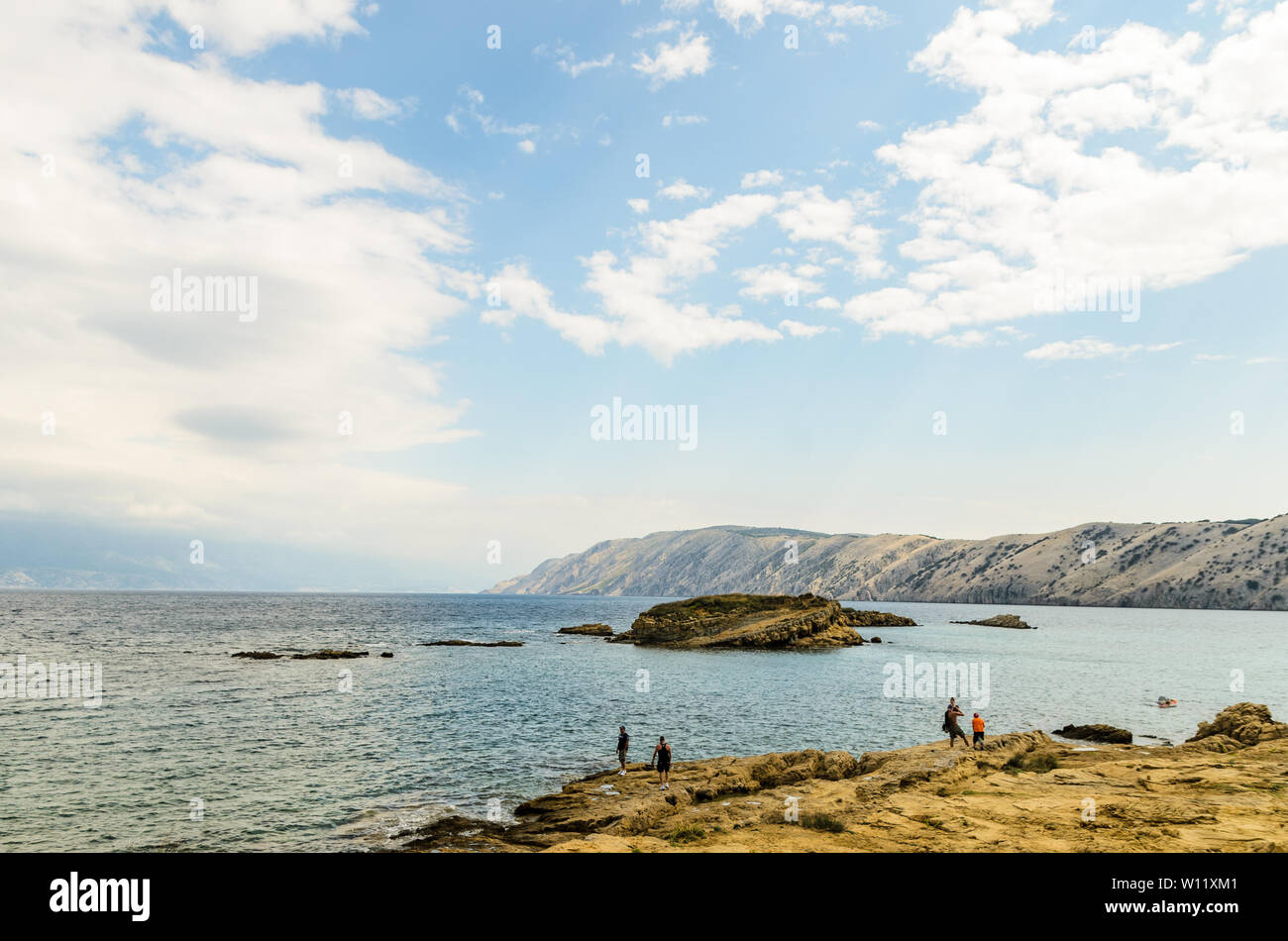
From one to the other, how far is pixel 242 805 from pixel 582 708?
2796cm

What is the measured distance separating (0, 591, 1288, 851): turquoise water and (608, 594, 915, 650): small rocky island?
8.72m

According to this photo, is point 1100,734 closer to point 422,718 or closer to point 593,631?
point 422,718

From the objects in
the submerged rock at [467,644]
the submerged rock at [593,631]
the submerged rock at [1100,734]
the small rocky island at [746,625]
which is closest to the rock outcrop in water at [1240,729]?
the submerged rock at [1100,734]

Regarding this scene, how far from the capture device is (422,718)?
45.9 m

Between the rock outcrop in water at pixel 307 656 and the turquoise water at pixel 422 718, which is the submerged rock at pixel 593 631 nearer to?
the turquoise water at pixel 422 718

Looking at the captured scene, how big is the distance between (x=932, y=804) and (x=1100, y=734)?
87.1 ft

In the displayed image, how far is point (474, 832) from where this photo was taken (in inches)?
957

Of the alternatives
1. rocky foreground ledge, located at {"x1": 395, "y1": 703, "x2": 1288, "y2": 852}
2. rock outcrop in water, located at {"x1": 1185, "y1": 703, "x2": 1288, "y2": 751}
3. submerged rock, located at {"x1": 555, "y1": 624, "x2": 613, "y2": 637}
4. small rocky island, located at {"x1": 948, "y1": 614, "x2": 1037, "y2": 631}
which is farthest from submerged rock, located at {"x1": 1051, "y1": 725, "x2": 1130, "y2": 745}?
small rocky island, located at {"x1": 948, "y1": 614, "x2": 1037, "y2": 631}

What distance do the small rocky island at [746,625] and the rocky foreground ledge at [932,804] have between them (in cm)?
7266

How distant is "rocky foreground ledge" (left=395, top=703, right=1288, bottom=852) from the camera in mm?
17750

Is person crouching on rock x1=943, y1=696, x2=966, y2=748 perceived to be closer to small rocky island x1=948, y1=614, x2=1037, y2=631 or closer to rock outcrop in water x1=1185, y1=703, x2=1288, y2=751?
rock outcrop in water x1=1185, y1=703, x2=1288, y2=751

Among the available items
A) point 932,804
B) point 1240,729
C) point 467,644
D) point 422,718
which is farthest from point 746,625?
point 932,804
